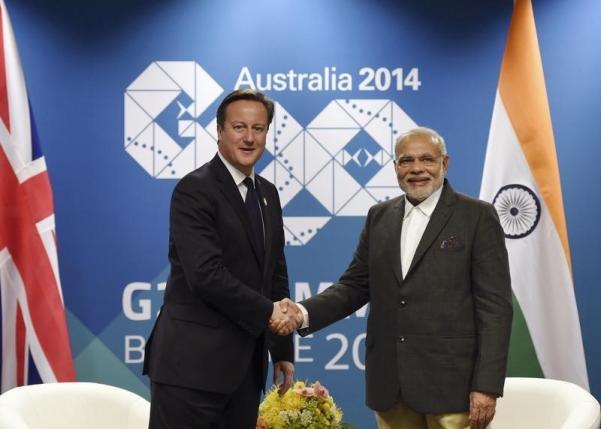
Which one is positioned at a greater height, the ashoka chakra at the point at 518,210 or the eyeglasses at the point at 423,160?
the eyeglasses at the point at 423,160

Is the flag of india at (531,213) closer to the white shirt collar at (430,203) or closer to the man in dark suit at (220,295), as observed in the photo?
the white shirt collar at (430,203)

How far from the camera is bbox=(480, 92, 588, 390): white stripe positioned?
457 cm

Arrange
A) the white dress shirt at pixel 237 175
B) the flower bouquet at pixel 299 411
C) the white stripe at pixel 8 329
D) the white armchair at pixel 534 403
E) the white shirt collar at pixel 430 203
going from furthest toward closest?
the white stripe at pixel 8 329 → the white armchair at pixel 534 403 → the flower bouquet at pixel 299 411 → the white shirt collar at pixel 430 203 → the white dress shirt at pixel 237 175

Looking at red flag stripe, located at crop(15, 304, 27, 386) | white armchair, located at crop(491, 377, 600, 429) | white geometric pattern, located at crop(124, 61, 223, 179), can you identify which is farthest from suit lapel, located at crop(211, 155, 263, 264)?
red flag stripe, located at crop(15, 304, 27, 386)

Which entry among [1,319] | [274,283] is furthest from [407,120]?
[1,319]

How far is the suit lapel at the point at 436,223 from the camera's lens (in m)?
2.98

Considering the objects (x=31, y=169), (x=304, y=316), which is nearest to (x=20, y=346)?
(x=31, y=169)

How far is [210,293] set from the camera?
2.73 metres

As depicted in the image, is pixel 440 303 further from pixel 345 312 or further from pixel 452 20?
pixel 452 20

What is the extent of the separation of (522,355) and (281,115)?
2.05m

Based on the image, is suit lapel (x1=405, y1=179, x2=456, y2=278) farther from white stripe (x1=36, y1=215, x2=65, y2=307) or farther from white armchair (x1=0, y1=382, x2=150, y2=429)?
white stripe (x1=36, y1=215, x2=65, y2=307)

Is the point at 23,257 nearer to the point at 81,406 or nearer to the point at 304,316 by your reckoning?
the point at 81,406

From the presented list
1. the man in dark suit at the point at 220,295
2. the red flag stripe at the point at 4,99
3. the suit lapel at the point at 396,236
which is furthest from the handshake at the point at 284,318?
the red flag stripe at the point at 4,99

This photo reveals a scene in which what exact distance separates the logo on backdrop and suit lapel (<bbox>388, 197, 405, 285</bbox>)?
67.8 inches
